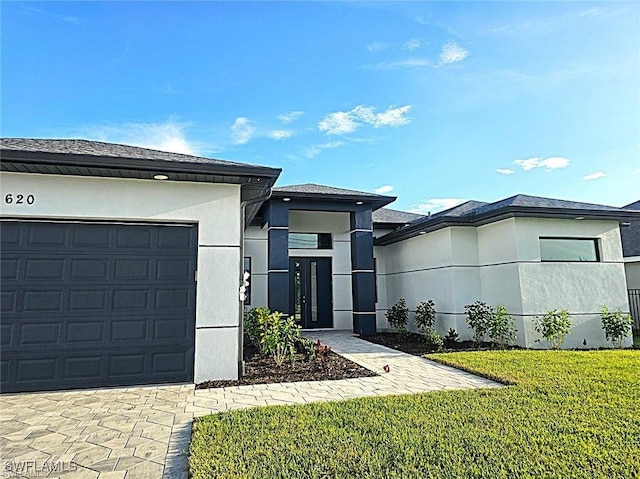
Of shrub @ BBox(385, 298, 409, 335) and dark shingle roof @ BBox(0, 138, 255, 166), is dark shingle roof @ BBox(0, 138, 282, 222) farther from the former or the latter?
shrub @ BBox(385, 298, 409, 335)

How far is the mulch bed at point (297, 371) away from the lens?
5836 millimetres

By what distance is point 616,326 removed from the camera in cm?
888

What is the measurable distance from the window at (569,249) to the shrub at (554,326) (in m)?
1.35

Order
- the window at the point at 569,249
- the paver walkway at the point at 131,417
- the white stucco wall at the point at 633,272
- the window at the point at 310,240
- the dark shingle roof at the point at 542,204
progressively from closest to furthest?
the paver walkway at the point at 131,417
the dark shingle roof at the point at 542,204
the window at the point at 569,249
the window at the point at 310,240
the white stucco wall at the point at 633,272

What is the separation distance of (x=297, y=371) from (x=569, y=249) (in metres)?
7.61

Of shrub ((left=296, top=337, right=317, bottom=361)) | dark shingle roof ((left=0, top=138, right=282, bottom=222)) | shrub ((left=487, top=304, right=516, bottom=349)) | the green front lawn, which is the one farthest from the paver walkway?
dark shingle roof ((left=0, top=138, right=282, bottom=222))

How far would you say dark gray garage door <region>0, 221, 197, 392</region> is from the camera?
17.3 feet

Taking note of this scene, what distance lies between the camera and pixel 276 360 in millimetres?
6848

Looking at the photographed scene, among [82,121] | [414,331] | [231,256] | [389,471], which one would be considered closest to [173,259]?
[231,256]

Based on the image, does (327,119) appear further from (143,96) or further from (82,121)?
(82,121)

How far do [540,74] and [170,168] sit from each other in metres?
8.14

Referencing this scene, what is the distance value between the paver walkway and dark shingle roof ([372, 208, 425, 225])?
7.43m

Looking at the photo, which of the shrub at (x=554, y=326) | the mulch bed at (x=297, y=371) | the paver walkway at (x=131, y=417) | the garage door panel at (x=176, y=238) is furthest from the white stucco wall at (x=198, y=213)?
the shrub at (x=554, y=326)

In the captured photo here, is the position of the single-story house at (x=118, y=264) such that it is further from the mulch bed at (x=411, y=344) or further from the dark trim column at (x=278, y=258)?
the mulch bed at (x=411, y=344)
